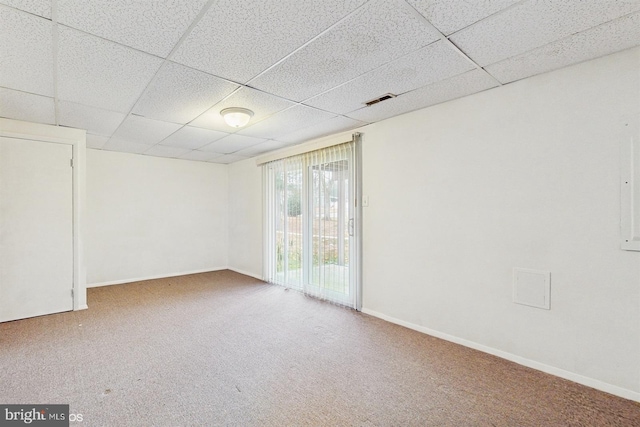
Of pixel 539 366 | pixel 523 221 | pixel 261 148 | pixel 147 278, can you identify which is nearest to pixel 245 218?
pixel 261 148

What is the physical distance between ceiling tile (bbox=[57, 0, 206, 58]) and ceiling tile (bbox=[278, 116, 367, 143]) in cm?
198

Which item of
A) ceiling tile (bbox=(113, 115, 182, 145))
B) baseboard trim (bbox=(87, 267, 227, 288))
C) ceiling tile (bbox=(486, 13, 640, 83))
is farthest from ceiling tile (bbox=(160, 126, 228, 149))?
ceiling tile (bbox=(486, 13, 640, 83))

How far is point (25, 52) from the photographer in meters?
2.00

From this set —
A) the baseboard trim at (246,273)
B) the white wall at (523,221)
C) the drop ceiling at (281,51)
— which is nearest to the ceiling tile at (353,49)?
the drop ceiling at (281,51)

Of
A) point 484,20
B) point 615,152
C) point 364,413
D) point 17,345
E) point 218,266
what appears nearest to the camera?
point 484,20

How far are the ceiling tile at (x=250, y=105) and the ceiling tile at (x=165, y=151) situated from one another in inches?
65.0

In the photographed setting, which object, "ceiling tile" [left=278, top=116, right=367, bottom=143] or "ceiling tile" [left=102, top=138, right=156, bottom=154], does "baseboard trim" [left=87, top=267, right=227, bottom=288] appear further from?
"ceiling tile" [left=278, top=116, right=367, bottom=143]

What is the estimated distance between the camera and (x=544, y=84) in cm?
235

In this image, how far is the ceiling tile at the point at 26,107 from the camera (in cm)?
274

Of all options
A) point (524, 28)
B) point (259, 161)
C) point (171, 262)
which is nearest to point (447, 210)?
point (524, 28)

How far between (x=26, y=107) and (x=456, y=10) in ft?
13.3

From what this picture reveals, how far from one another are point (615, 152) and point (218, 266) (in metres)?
6.30

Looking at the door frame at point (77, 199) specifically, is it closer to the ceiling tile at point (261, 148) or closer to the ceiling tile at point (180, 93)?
the ceiling tile at point (180, 93)

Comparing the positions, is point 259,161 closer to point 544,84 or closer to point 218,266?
point 218,266
